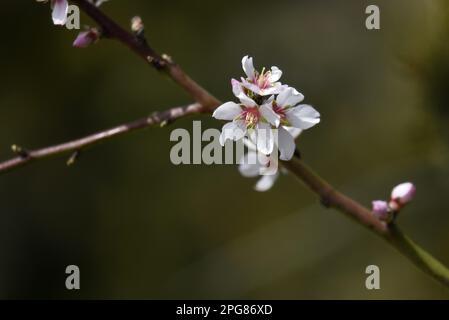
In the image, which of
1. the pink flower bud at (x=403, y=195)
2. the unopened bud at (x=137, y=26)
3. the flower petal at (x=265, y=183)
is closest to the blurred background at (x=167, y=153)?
the flower petal at (x=265, y=183)

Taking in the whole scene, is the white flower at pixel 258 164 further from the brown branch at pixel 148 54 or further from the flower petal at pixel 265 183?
the brown branch at pixel 148 54

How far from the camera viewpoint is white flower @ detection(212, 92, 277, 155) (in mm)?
1036

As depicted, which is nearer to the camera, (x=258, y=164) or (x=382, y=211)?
(x=382, y=211)

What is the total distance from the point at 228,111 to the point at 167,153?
2762 mm

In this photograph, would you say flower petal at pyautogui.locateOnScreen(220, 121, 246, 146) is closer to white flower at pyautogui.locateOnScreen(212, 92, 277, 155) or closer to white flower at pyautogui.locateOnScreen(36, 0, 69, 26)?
white flower at pyautogui.locateOnScreen(212, 92, 277, 155)

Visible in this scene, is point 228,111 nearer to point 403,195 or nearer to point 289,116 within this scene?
point 289,116

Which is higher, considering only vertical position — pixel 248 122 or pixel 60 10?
pixel 60 10

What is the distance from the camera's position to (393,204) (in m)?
1.16

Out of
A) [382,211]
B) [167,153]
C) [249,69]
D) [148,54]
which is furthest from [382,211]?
[167,153]

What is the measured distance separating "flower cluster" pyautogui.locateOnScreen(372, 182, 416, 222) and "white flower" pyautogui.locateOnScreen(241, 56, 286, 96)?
0.25 meters

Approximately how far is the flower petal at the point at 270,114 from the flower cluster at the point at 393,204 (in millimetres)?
221

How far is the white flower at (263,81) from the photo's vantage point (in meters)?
1.03

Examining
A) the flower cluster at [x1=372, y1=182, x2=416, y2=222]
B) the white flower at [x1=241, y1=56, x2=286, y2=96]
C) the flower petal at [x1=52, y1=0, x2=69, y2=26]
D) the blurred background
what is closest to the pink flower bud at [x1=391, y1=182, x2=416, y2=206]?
the flower cluster at [x1=372, y1=182, x2=416, y2=222]
